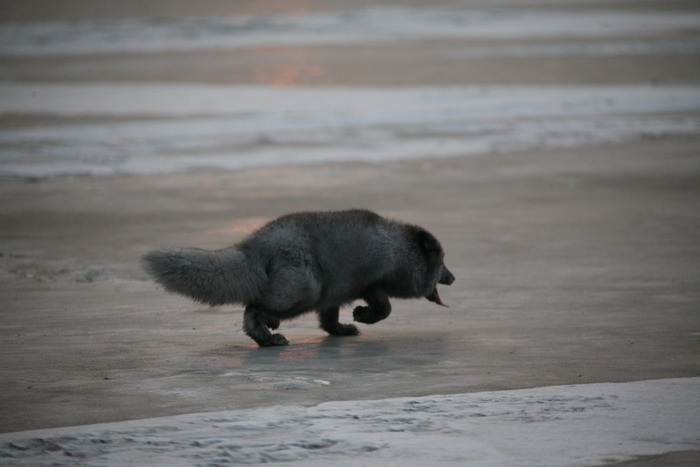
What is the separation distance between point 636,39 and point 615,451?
39295 millimetres

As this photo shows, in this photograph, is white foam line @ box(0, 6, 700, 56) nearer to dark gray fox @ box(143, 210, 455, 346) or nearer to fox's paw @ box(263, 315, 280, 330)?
dark gray fox @ box(143, 210, 455, 346)

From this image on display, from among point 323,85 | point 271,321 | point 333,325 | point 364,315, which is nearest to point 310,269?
point 271,321

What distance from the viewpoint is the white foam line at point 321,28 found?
44.4 meters

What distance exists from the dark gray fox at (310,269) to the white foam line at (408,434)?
1661mm

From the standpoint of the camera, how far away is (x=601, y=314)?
29.3ft

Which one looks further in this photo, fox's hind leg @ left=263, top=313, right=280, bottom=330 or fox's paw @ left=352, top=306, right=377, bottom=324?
fox's paw @ left=352, top=306, right=377, bottom=324

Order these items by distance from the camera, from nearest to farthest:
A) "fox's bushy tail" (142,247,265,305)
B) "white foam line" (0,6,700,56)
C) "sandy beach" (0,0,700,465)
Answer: "sandy beach" (0,0,700,465)
"fox's bushy tail" (142,247,265,305)
"white foam line" (0,6,700,56)

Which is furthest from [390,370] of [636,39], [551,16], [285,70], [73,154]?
[551,16]

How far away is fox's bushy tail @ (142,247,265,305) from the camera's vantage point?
757 centimetres

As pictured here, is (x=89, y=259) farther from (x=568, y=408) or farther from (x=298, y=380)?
(x=568, y=408)

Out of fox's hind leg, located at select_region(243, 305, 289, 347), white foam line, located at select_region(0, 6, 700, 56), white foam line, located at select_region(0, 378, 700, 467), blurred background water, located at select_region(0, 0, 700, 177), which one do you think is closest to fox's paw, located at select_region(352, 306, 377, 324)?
fox's hind leg, located at select_region(243, 305, 289, 347)

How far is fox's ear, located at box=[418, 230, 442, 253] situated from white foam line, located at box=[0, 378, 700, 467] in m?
2.14

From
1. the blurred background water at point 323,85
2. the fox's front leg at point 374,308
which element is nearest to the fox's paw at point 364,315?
the fox's front leg at point 374,308

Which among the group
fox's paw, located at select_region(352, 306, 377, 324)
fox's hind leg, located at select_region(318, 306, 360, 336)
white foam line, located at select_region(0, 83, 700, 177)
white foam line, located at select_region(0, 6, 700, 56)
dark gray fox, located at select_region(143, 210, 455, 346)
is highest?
white foam line, located at select_region(0, 6, 700, 56)
